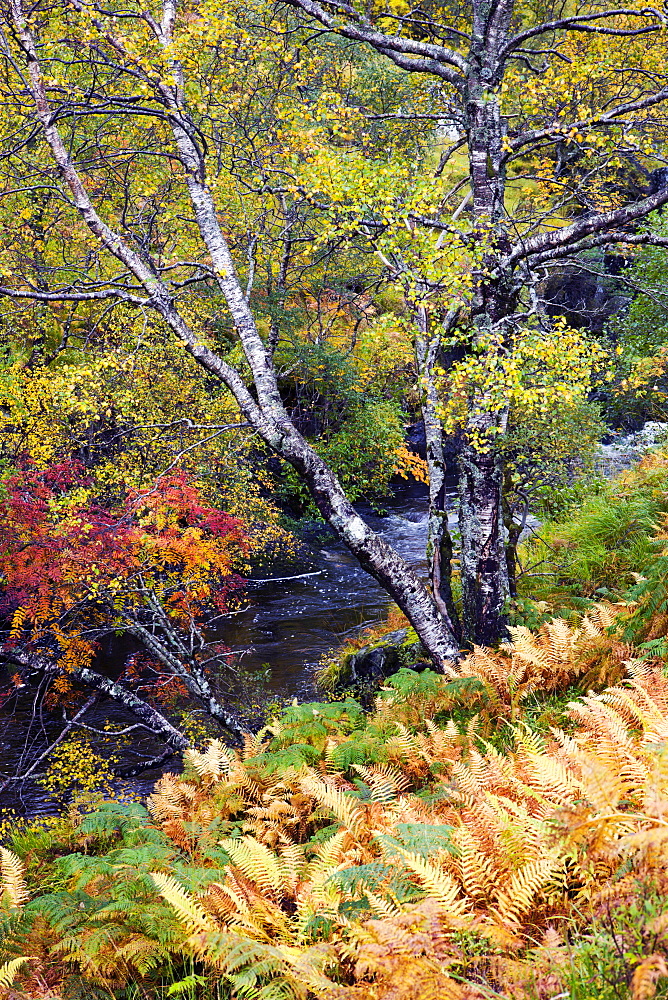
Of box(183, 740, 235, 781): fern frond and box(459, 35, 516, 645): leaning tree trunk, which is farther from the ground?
box(459, 35, 516, 645): leaning tree trunk

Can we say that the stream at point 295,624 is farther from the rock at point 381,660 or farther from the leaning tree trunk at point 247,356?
the leaning tree trunk at point 247,356

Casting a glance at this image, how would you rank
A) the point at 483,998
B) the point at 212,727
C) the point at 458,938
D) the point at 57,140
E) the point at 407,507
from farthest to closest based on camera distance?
the point at 407,507 < the point at 212,727 < the point at 57,140 < the point at 458,938 < the point at 483,998

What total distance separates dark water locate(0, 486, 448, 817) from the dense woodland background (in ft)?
0.96

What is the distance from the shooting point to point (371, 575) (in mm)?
8695

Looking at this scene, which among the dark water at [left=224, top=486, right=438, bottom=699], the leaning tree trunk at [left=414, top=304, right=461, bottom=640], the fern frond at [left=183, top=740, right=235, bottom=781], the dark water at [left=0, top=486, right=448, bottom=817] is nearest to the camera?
the fern frond at [left=183, top=740, right=235, bottom=781]

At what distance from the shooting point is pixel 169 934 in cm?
329

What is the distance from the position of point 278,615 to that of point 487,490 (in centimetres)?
969

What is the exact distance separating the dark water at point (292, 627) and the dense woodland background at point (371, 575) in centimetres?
29

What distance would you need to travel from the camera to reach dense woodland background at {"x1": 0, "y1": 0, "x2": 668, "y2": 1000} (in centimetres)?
270

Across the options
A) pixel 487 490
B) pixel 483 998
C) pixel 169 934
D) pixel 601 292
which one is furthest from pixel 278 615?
pixel 601 292

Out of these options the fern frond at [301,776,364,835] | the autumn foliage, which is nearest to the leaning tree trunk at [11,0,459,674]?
the autumn foliage

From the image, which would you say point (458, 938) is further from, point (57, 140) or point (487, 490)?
point (57, 140)

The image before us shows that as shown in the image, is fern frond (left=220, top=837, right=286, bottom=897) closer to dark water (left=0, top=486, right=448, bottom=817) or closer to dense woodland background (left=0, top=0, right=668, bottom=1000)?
dense woodland background (left=0, top=0, right=668, bottom=1000)

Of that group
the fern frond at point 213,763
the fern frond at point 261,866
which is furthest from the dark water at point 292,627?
the fern frond at point 261,866
